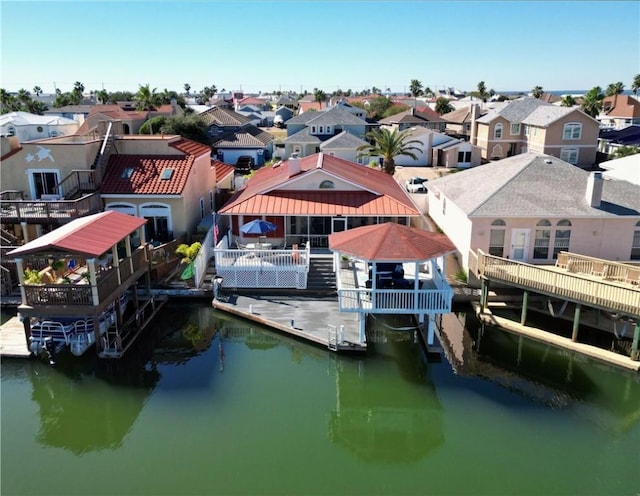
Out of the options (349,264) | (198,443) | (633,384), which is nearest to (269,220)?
(349,264)

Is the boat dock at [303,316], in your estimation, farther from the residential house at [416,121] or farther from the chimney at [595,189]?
the residential house at [416,121]

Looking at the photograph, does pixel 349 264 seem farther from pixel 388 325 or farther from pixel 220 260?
pixel 220 260

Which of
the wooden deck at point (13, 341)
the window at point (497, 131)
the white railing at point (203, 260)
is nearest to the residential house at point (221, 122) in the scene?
the window at point (497, 131)

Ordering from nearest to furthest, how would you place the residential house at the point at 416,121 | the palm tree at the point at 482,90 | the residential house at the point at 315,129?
1. the residential house at the point at 315,129
2. the residential house at the point at 416,121
3. the palm tree at the point at 482,90

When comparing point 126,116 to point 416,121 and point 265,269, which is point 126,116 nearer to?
point 416,121

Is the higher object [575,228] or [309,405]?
[575,228]

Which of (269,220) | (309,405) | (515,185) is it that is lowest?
(309,405)
